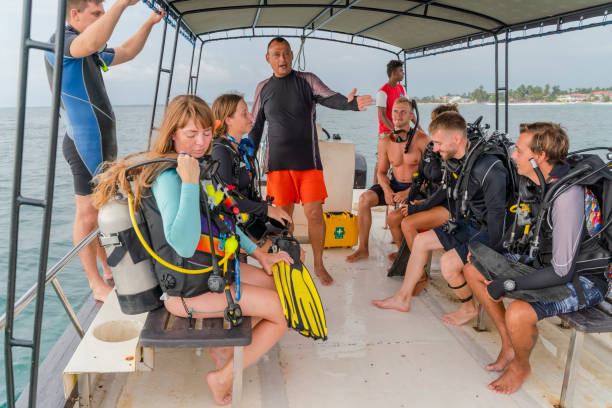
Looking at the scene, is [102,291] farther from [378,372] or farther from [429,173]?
[429,173]

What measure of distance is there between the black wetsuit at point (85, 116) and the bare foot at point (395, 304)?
2016 millimetres

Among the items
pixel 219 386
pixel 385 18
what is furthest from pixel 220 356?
pixel 385 18

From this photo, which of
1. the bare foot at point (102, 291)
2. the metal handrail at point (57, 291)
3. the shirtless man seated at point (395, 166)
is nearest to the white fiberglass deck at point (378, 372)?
the metal handrail at point (57, 291)

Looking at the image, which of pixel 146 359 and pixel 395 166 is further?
pixel 395 166

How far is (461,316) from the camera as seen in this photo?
9.36ft

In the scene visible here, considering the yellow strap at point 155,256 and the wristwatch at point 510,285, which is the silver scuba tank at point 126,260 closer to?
the yellow strap at point 155,256

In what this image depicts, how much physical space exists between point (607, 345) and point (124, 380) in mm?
2717

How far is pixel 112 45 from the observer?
108 inches

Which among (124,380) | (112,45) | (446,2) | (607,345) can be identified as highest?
(446,2)

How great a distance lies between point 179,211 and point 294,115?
199 cm

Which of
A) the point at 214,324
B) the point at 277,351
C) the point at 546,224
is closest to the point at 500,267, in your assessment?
the point at 546,224

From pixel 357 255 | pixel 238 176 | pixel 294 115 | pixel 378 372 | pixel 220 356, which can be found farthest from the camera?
pixel 357 255

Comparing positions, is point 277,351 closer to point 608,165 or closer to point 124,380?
point 124,380

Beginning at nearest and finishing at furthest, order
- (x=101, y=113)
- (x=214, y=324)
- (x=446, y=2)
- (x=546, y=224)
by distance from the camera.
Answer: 1. (x=214, y=324)
2. (x=546, y=224)
3. (x=101, y=113)
4. (x=446, y=2)
